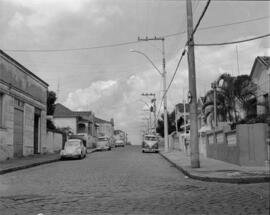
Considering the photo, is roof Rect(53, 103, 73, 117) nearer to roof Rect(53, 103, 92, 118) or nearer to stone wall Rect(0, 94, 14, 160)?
roof Rect(53, 103, 92, 118)

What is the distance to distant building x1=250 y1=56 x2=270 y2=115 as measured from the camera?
29.7 meters

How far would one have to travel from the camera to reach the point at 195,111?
2188cm

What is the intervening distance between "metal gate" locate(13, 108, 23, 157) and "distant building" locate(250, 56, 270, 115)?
16.9 metres

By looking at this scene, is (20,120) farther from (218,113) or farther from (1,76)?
(218,113)

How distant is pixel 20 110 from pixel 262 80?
17512 millimetres

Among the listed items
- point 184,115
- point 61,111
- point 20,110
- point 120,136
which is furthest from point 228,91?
point 120,136

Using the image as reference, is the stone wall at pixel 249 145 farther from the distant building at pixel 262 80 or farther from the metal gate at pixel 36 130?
the metal gate at pixel 36 130

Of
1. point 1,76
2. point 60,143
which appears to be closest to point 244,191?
point 1,76

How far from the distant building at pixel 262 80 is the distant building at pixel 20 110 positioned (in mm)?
16421

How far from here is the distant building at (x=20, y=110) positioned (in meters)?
31.5

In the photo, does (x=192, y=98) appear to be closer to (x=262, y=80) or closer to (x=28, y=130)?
(x=262, y=80)

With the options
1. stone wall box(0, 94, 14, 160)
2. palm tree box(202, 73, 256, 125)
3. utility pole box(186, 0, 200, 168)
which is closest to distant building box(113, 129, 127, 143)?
palm tree box(202, 73, 256, 125)

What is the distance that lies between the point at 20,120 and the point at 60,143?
16.6 meters

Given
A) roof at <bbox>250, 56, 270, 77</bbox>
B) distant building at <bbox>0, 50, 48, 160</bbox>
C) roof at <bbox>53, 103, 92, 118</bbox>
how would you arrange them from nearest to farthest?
roof at <bbox>250, 56, 270, 77</bbox> → distant building at <bbox>0, 50, 48, 160</bbox> → roof at <bbox>53, 103, 92, 118</bbox>
